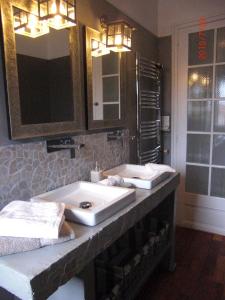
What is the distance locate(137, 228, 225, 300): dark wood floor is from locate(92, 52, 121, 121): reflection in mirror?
141 centimetres

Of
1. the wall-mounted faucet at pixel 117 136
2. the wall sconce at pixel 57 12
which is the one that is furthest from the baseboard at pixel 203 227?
the wall sconce at pixel 57 12

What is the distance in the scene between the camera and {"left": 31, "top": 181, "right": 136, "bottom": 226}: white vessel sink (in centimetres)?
115

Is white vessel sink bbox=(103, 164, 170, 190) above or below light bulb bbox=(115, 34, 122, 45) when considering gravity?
below

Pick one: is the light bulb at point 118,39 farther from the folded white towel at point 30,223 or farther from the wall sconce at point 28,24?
the folded white towel at point 30,223

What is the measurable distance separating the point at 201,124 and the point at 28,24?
2.05m

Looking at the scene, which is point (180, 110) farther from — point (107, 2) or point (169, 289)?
point (169, 289)

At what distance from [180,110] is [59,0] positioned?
6.13 ft

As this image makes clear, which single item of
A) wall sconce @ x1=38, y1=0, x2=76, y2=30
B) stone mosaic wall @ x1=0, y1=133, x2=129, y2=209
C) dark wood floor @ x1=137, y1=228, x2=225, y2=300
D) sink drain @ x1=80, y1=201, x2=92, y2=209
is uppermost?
wall sconce @ x1=38, y1=0, x2=76, y2=30

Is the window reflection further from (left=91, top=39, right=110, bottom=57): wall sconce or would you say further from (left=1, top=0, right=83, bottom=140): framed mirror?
(left=1, top=0, right=83, bottom=140): framed mirror

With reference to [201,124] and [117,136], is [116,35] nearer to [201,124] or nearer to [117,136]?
[117,136]

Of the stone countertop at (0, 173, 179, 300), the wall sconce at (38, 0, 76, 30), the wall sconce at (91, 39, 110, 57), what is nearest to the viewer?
the stone countertop at (0, 173, 179, 300)

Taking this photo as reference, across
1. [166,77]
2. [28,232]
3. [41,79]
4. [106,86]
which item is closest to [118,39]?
[106,86]

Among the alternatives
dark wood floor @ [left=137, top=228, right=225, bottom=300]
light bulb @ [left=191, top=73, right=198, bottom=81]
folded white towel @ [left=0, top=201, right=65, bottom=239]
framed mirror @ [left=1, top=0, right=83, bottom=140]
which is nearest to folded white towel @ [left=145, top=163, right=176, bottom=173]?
framed mirror @ [left=1, top=0, right=83, bottom=140]

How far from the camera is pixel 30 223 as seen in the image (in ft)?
3.09
